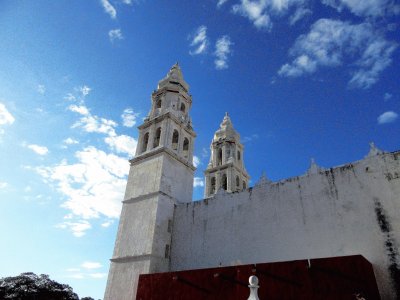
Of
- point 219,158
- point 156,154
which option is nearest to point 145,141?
point 156,154

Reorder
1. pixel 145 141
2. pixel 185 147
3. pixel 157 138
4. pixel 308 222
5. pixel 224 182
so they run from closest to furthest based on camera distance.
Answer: pixel 308 222 < pixel 157 138 < pixel 145 141 < pixel 185 147 < pixel 224 182

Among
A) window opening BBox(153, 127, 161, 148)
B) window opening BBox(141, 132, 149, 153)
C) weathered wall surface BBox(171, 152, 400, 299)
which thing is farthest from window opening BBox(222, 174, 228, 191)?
weathered wall surface BBox(171, 152, 400, 299)

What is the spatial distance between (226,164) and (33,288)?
88.7 feet

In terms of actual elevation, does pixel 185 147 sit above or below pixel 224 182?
below

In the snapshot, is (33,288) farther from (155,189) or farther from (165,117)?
(165,117)

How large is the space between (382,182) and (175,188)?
11960 millimetres

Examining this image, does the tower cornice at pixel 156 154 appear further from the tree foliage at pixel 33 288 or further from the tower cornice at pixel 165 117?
the tree foliage at pixel 33 288

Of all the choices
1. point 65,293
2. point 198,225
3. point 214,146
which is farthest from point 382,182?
point 65,293

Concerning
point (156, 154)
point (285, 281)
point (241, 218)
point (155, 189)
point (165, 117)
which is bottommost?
point (285, 281)

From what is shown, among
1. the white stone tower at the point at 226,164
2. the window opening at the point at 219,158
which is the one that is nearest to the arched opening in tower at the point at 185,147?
the white stone tower at the point at 226,164

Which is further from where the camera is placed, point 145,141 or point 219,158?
point 219,158

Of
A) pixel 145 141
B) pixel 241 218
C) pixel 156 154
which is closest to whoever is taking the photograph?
pixel 241 218

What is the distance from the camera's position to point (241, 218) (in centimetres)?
1672

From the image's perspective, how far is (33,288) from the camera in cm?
3528
